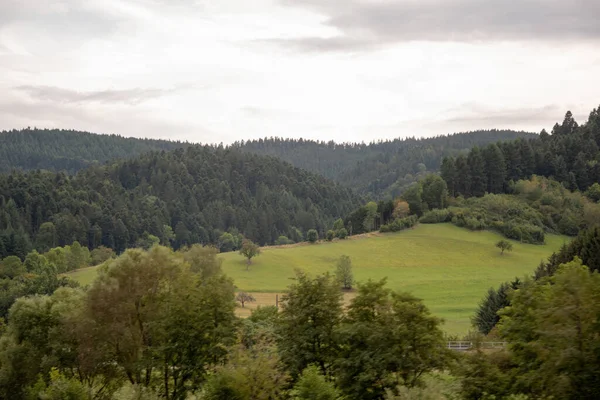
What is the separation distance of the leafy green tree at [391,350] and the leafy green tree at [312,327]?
1.81 meters

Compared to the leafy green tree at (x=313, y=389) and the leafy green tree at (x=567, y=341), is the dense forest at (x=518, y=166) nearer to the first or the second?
the leafy green tree at (x=567, y=341)

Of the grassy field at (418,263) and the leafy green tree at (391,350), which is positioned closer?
the leafy green tree at (391,350)

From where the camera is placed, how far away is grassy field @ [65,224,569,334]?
10162cm

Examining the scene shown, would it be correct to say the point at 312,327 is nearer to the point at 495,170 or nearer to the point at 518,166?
the point at 495,170

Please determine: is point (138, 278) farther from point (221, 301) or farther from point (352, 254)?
point (352, 254)

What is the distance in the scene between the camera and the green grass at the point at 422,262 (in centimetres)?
10327

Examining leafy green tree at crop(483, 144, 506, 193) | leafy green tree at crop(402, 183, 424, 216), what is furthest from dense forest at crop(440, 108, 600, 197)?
leafy green tree at crop(402, 183, 424, 216)

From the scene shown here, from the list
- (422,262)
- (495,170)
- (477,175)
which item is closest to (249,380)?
(422,262)

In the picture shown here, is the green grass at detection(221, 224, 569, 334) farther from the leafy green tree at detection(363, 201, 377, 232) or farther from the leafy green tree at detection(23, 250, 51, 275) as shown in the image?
the leafy green tree at detection(23, 250, 51, 275)

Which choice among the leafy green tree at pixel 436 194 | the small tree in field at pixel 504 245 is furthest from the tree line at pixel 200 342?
the leafy green tree at pixel 436 194

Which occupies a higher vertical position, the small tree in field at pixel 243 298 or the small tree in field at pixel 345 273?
the small tree in field at pixel 345 273

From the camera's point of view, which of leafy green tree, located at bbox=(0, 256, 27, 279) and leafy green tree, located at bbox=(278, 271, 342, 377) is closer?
leafy green tree, located at bbox=(278, 271, 342, 377)

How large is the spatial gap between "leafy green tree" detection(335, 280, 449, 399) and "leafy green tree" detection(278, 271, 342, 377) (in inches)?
71.2

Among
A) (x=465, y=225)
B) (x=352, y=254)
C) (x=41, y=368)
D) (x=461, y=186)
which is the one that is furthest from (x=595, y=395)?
(x=461, y=186)
